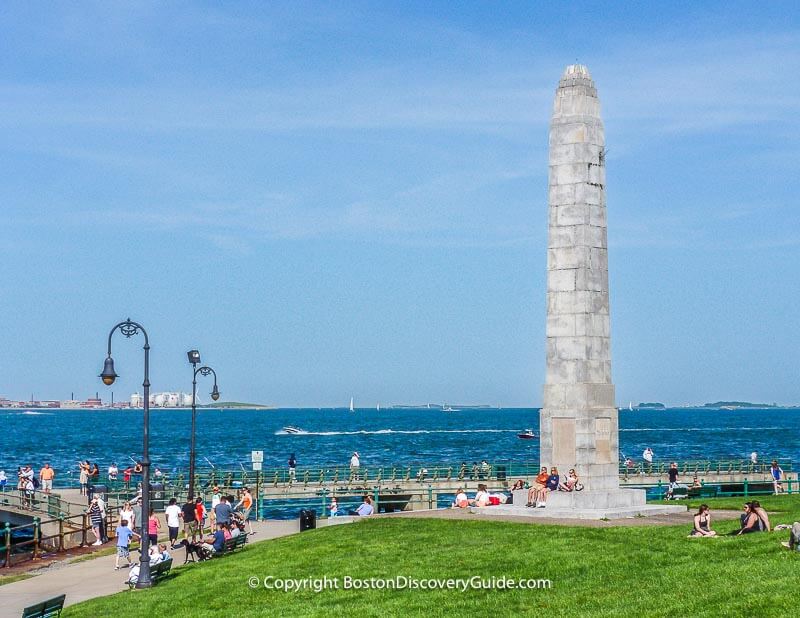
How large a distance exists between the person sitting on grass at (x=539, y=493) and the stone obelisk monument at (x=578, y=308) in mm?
628

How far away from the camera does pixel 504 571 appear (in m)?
23.3

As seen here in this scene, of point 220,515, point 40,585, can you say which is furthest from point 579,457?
point 40,585

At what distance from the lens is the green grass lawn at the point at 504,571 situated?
62.4 ft

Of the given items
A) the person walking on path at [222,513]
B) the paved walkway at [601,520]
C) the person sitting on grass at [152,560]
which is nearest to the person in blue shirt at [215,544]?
the person sitting on grass at [152,560]

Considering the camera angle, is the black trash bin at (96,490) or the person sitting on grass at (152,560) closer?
the person sitting on grass at (152,560)

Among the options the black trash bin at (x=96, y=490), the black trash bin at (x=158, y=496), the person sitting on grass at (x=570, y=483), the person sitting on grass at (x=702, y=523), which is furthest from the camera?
the black trash bin at (x=96, y=490)

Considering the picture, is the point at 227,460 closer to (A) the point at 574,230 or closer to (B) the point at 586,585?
(A) the point at 574,230

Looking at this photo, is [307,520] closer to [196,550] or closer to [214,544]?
[214,544]

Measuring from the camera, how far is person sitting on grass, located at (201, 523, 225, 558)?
30188 mm

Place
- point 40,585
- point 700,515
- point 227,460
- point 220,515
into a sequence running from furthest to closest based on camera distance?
point 227,460 < point 220,515 < point 40,585 < point 700,515

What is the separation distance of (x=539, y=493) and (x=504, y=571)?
33.9 ft

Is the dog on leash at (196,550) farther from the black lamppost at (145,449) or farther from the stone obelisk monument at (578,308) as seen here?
the stone obelisk monument at (578,308)

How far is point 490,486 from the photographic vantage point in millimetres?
55156

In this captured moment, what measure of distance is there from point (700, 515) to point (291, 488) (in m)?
29.7
